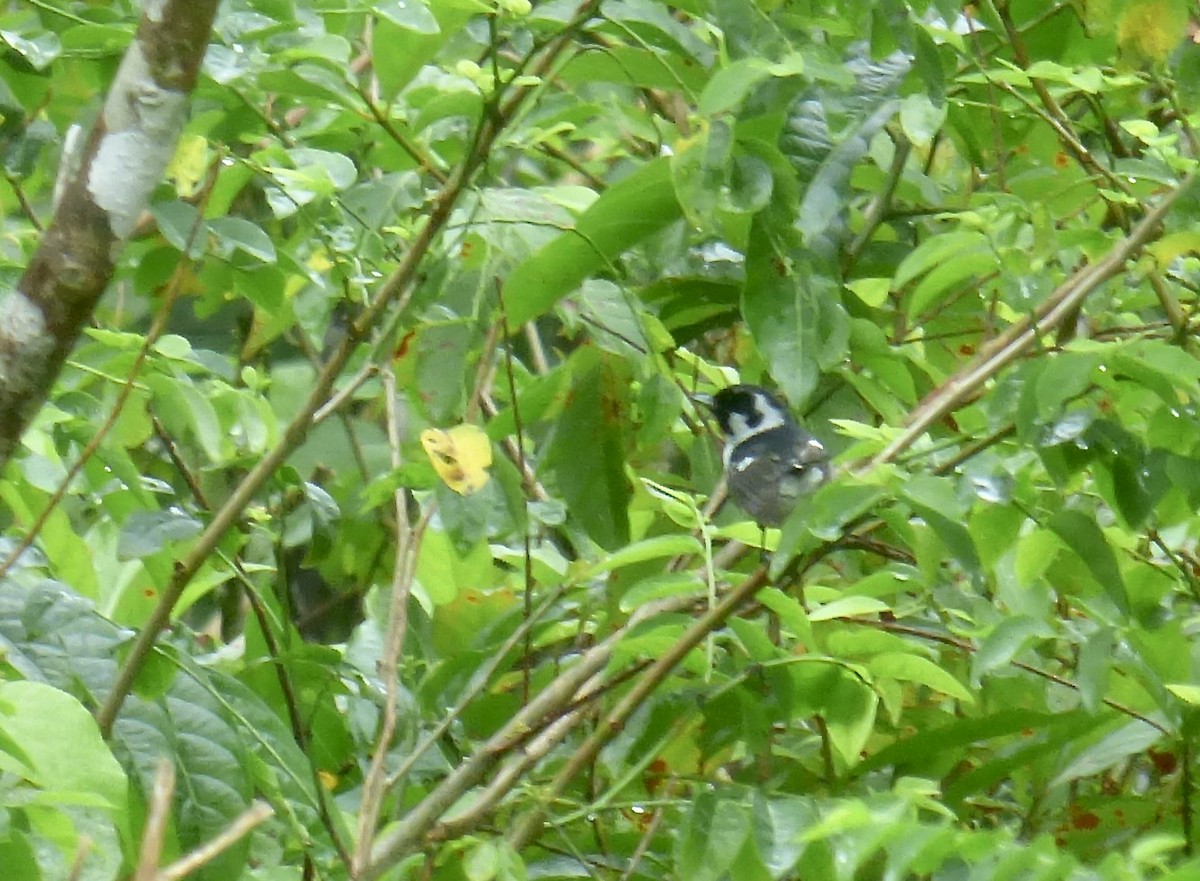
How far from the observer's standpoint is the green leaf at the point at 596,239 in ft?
6.23

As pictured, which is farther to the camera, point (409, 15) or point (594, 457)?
point (594, 457)

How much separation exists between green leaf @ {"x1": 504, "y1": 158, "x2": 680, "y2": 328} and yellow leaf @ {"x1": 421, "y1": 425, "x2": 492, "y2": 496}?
0.20 meters

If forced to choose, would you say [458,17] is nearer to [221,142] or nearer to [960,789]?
[221,142]

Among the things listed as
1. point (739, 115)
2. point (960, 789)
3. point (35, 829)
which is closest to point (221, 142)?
point (739, 115)

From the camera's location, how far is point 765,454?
2.73 m

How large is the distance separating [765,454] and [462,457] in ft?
3.20

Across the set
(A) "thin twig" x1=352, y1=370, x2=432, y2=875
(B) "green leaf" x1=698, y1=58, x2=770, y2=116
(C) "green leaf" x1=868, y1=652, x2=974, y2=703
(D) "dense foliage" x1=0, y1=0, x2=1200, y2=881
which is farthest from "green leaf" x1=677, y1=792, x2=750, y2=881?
(B) "green leaf" x1=698, y1=58, x2=770, y2=116

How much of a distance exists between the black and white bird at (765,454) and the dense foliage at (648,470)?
9 centimetres

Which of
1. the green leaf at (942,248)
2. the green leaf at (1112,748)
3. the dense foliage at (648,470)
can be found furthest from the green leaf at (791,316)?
the green leaf at (1112,748)

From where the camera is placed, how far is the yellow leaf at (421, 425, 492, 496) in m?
1.86

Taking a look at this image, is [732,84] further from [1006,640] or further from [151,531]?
[151,531]

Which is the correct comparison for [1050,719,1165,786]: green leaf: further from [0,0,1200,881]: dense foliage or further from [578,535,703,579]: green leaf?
[578,535,703,579]: green leaf

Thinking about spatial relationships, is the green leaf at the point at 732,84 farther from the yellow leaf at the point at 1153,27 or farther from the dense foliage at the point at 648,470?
the yellow leaf at the point at 1153,27

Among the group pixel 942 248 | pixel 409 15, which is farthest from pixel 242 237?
pixel 942 248
